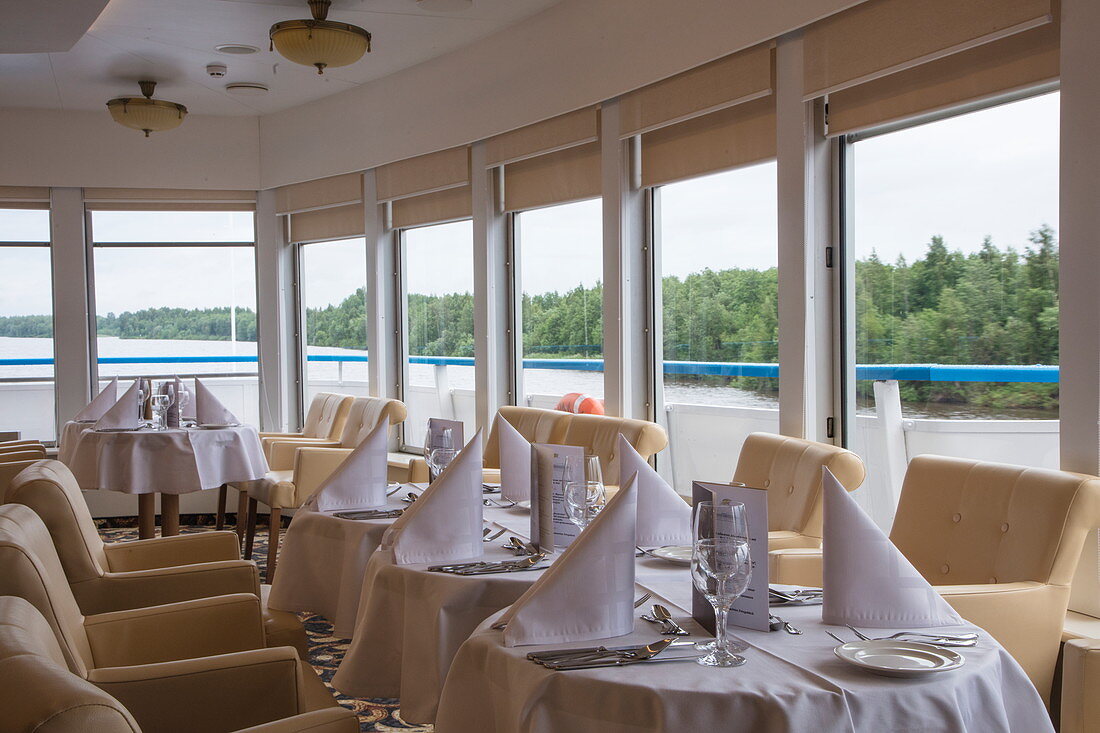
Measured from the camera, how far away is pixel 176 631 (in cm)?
254

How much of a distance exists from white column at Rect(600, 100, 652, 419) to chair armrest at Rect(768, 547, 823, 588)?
2.33m

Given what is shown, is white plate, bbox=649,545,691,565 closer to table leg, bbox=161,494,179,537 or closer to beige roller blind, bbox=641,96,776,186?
beige roller blind, bbox=641,96,776,186

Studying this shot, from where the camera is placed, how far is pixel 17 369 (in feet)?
25.6

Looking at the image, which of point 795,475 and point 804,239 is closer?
point 795,475

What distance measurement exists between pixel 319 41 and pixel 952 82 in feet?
9.81

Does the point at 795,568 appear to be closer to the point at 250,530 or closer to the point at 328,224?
the point at 250,530

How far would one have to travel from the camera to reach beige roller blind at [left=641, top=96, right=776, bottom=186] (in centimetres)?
422

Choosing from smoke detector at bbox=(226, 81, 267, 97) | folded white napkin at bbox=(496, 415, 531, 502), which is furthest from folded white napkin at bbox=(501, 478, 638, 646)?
smoke detector at bbox=(226, 81, 267, 97)

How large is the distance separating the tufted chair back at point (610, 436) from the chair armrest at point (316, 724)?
2.44 metres

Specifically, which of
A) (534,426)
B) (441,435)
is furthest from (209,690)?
(534,426)

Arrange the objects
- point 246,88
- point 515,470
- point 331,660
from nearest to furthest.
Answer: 1. point 515,470
2. point 331,660
3. point 246,88

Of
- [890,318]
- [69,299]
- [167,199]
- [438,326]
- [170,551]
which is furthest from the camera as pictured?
[167,199]

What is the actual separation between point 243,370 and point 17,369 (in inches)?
70.7

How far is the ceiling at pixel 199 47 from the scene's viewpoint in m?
5.25
